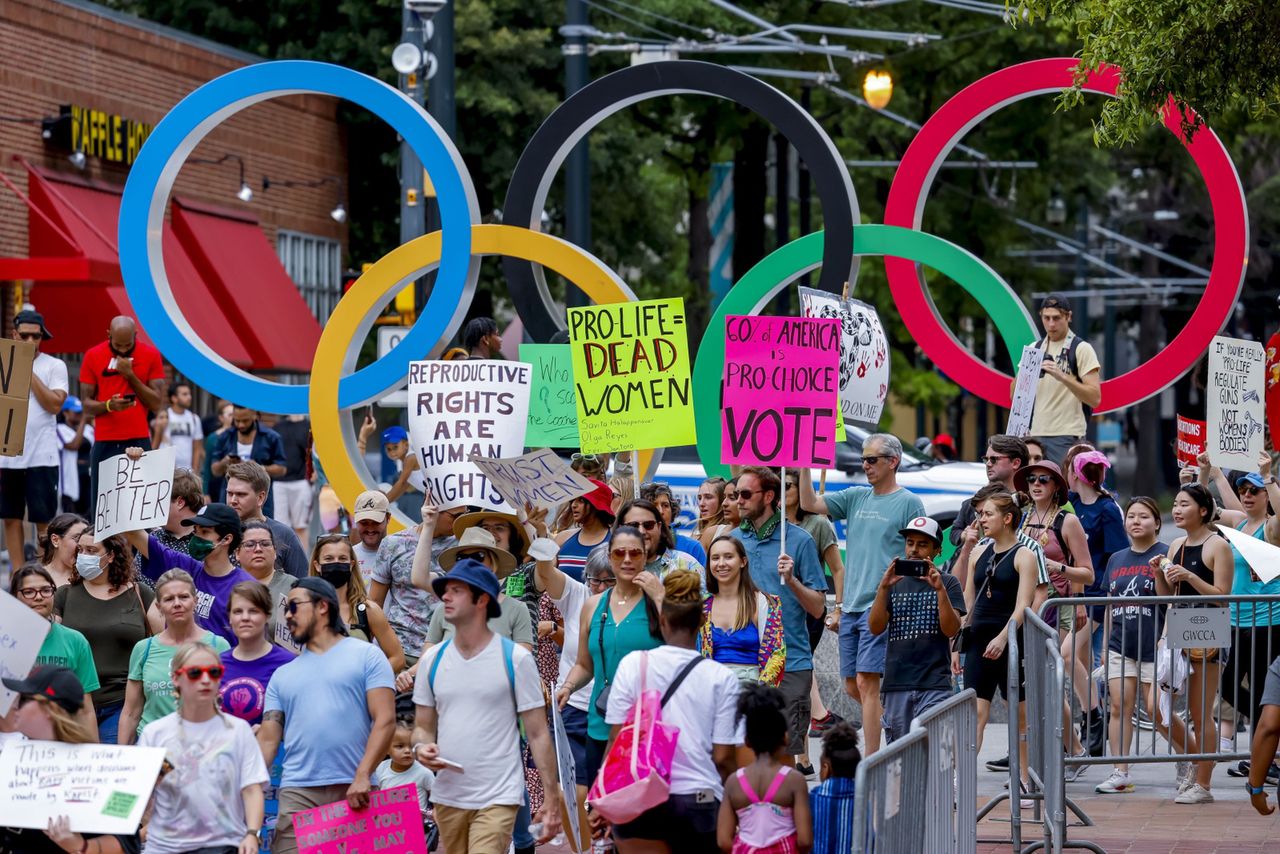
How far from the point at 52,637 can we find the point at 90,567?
865 mm

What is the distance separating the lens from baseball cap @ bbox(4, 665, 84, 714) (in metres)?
7.68

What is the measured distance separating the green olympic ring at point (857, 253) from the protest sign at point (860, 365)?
0.89m

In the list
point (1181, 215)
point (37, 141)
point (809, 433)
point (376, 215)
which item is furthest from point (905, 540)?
point (1181, 215)

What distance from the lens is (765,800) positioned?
7.54m

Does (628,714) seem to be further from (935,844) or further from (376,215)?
(376,215)

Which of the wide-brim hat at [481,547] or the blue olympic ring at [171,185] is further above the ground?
the blue olympic ring at [171,185]

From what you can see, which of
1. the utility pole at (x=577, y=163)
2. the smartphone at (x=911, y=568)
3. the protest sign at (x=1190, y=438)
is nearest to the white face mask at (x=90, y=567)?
the smartphone at (x=911, y=568)

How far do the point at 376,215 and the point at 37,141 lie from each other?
9.73 meters

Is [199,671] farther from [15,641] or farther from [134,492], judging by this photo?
[134,492]

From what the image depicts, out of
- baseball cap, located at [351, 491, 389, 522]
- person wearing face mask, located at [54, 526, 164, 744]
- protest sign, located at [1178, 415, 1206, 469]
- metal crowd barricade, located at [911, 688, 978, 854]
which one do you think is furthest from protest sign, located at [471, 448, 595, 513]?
protest sign, located at [1178, 415, 1206, 469]

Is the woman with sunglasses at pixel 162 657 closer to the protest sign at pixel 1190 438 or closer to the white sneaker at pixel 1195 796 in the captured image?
the white sneaker at pixel 1195 796

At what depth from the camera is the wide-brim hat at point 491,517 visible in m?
10.5

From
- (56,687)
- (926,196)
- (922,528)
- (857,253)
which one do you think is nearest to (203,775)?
(56,687)

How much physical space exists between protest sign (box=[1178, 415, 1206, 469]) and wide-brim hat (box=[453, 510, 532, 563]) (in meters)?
5.06
